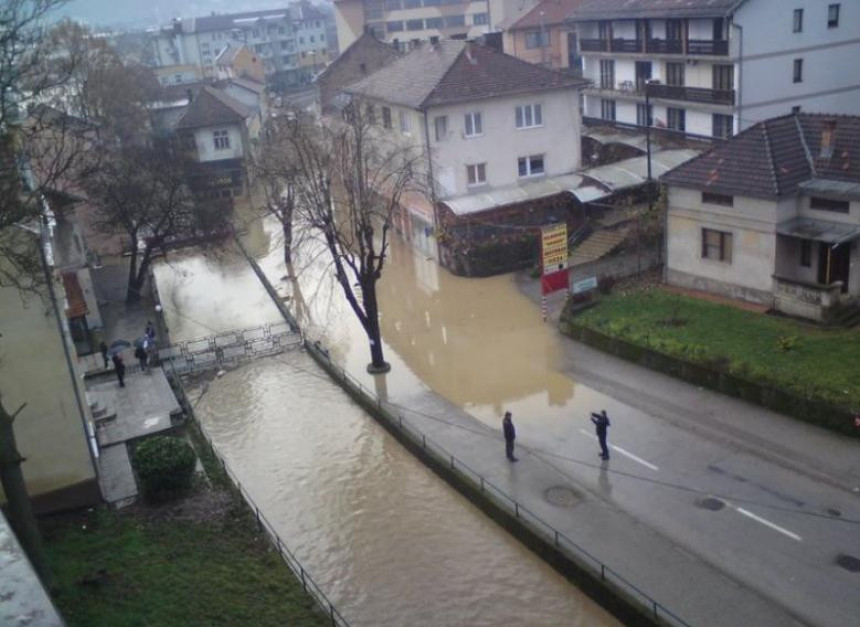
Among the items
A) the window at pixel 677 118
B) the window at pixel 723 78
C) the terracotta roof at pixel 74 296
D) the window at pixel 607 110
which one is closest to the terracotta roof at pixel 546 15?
the window at pixel 607 110

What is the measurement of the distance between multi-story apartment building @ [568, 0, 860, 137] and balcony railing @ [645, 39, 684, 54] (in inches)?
2.1

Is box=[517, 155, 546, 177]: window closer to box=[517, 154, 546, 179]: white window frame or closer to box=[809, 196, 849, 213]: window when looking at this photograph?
box=[517, 154, 546, 179]: white window frame

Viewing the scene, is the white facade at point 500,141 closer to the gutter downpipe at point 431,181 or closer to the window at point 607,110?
the gutter downpipe at point 431,181

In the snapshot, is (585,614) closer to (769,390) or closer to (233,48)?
(769,390)

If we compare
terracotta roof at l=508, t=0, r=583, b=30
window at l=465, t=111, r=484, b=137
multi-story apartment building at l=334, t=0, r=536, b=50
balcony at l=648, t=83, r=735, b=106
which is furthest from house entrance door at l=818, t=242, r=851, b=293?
multi-story apartment building at l=334, t=0, r=536, b=50

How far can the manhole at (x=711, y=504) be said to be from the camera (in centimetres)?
1784

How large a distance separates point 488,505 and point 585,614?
155 inches

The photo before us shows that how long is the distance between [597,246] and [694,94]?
13.0 m

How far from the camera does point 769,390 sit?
70.7 ft

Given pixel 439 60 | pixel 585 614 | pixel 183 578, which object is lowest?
pixel 585 614

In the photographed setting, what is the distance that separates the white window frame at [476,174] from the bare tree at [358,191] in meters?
2.25

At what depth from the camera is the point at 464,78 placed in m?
38.2

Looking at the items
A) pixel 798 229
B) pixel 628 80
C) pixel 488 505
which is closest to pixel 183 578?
pixel 488 505

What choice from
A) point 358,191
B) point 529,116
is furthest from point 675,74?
point 358,191
